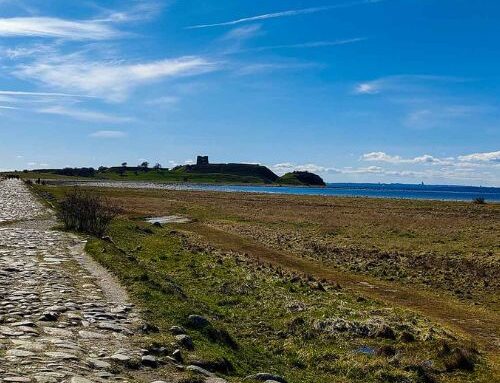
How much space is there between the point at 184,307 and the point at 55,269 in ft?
15.6

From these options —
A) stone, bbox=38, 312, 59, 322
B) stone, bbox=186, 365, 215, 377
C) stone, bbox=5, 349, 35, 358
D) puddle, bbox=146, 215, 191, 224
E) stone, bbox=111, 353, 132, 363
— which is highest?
stone, bbox=5, 349, 35, 358

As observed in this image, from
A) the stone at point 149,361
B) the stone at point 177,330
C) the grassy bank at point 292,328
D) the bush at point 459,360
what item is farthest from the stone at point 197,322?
the bush at point 459,360

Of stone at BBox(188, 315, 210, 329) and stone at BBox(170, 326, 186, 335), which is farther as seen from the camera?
stone at BBox(188, 315, 210, 329)

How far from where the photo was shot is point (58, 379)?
6.58m

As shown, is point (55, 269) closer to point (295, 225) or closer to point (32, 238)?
point (32, 238)

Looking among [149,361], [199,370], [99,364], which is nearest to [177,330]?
[199,370]

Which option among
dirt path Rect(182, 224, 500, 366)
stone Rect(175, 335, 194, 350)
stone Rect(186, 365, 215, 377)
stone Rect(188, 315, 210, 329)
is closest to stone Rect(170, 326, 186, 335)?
stone Rect(175, 335, 194, 350)

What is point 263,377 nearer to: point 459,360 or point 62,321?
point 62,321

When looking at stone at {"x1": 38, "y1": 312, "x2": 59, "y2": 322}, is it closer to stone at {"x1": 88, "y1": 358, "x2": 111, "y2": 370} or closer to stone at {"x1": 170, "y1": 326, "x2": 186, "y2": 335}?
stone at {"x1": 170, "y1": 326, "x2": 186, "y2": 335}

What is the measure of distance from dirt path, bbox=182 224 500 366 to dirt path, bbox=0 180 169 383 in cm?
952

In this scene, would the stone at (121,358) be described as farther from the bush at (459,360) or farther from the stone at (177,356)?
the bush at (459,360)

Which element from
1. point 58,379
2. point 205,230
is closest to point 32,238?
point 58,379

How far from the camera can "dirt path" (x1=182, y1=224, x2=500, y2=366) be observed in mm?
15297

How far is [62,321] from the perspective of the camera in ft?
31.9
